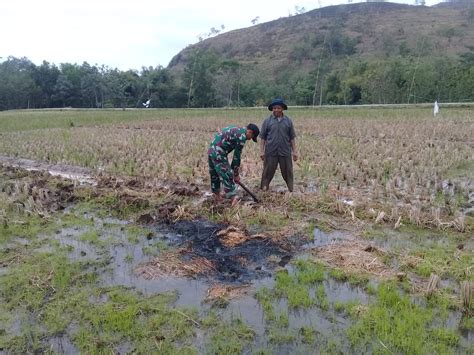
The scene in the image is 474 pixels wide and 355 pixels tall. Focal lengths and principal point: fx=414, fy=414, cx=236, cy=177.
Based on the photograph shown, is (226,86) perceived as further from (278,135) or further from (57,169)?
(278,135)

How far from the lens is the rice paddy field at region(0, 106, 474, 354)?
3590 mm

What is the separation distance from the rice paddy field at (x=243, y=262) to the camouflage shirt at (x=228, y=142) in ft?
2.88

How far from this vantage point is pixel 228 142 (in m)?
6.77

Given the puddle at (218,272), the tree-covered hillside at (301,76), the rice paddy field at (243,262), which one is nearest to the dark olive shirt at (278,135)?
the rice paddy field at (243,262)

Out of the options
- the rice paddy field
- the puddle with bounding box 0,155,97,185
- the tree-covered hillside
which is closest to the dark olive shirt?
the rice paddy field

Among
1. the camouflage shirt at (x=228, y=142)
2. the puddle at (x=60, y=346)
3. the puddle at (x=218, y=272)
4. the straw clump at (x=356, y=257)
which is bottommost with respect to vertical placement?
the puddle at (x=60, y=346)

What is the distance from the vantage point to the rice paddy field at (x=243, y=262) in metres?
3.59

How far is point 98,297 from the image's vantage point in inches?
167

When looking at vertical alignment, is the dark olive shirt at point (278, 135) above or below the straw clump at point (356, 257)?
above

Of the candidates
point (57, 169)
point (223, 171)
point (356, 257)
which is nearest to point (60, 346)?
point (356, 257)

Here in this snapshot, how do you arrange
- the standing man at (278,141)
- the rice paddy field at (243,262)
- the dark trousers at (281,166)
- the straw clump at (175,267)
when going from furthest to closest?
1. the dark trousers at (281,166)
2. the standing man at (278,141)
3. the straw clump at (175,267)
4. the rice paddy field at (243,262)

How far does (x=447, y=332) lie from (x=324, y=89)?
1736 inches

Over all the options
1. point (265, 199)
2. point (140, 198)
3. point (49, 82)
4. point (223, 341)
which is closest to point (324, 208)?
point (265, 199)

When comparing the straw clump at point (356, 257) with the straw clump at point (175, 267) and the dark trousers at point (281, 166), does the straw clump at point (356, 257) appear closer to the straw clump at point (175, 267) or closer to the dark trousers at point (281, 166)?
the straw clump at point (175, 267)
